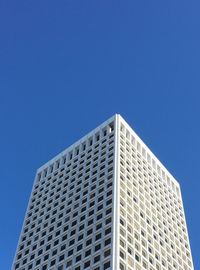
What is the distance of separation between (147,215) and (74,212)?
37.6 ft

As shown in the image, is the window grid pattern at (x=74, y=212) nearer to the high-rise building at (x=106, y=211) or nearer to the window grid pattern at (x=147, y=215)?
the high-rise building at (x=106, y=211)

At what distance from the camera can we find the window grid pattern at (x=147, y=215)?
6706cm

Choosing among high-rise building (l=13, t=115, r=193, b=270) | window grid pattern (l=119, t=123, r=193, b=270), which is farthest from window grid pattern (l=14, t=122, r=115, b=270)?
window grid pattern (l=119, t=123, r=193, b=270)

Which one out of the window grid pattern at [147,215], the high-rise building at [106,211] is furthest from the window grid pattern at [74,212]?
the window grid pattern at [147,215]

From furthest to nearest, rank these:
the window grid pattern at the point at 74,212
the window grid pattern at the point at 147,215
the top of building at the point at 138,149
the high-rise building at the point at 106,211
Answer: the top of building at the point at 138,149
the window grid pattern at the point at 147,215
the window grid pattern at the point at 74,212
the high-rise building at the point at 106,211

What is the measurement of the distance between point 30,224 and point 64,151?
57.6 ft

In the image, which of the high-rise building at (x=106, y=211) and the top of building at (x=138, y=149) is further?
the top of building at (x=138, y=149)

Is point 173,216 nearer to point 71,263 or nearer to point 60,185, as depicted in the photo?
point 60,185

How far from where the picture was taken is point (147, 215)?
77125 mm

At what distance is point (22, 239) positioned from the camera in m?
79.5

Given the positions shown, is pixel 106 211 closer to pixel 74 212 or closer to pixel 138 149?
pixel 74 212

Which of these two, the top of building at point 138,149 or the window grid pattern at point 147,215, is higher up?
the top of building at point 138,149

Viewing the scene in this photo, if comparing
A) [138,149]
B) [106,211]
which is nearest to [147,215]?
[106,211]

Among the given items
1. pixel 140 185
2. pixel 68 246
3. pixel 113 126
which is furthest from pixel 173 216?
pixel 68 246
